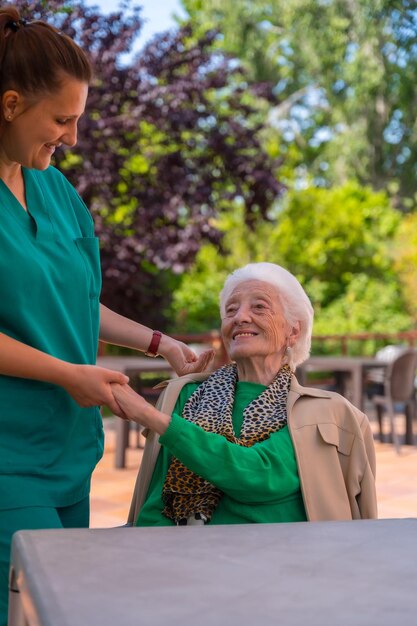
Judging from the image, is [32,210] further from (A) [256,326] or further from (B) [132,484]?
(B) [132,484]

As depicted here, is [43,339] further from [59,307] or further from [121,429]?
[121,429]

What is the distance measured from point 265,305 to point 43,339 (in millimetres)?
713

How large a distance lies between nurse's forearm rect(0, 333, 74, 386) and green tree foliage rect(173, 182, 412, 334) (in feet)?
41.1

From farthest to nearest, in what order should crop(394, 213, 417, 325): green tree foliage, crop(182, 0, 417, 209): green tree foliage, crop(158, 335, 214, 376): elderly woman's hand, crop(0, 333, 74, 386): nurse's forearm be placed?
crop(182, 0, 417, 209): green tree foliage < crop(394, 213, 417, 325): green tree foliage < crop(158, 335, 214, 376): elderly woman's hand < crop(0, 333, 74, 386): nurse's forearm

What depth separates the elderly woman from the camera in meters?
1.74

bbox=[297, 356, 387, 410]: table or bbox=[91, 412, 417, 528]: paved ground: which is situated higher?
bbox=[297, 356, 387, 410]: table

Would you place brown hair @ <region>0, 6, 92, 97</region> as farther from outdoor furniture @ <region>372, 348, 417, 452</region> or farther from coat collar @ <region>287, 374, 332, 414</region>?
outdoor furniture @ <region>372, 348, 417, 452</region>

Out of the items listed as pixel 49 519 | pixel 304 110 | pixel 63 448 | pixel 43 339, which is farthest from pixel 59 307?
pixel 304 110

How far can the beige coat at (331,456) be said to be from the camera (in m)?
1.76

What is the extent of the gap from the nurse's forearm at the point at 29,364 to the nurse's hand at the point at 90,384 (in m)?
0.01

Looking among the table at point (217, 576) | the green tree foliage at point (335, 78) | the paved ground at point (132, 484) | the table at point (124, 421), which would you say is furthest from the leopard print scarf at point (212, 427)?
the green tree foliage at point (335, 78)

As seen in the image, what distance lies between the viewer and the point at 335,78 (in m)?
20.6

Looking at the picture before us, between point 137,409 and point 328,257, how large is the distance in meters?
16.1

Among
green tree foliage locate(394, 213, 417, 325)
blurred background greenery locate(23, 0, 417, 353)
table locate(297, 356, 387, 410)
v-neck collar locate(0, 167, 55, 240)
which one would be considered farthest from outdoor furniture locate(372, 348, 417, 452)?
green tree foliage locate(394, 213, 417, 325)
